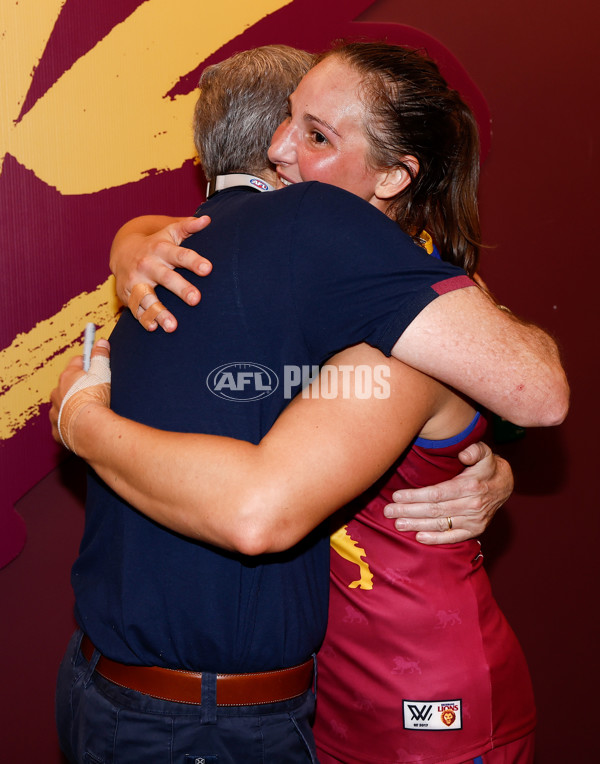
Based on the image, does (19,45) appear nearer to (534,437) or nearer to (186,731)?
(186,731)

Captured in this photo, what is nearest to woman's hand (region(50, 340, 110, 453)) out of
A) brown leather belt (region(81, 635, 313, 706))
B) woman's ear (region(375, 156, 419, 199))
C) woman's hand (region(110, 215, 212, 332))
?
woman's hand (region(110, 215, 212, 332))

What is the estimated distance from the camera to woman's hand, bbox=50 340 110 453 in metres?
1.24

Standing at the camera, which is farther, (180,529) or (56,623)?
(56,623)

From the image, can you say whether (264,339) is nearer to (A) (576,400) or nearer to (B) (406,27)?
(B) (406,27)

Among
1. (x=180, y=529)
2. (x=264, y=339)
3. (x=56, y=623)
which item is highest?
(x=264, y=339)

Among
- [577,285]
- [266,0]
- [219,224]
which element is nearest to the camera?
[219,224]

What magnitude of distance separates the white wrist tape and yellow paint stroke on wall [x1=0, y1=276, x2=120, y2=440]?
615mm

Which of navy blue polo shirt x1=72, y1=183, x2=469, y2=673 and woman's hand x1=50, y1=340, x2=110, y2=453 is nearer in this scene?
navy blue polo shirt x1=72, y1=183, x2=469, y2=673

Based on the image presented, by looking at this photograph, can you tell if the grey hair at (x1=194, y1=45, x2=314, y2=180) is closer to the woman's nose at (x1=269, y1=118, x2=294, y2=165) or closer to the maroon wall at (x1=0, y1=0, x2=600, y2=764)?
the woman's nose at (x1=269, y1=118, x2=294, y2=165)

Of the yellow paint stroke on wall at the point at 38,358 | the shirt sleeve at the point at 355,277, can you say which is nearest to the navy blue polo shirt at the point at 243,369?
the shirt sleeve at the point at 355,277

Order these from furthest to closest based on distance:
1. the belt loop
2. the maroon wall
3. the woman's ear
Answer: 1. the maroon wall
2. the woman's ear
3. the belt loop

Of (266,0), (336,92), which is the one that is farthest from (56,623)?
(266,0)

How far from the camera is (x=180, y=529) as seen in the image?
1.08m

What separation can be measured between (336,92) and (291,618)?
89cm
